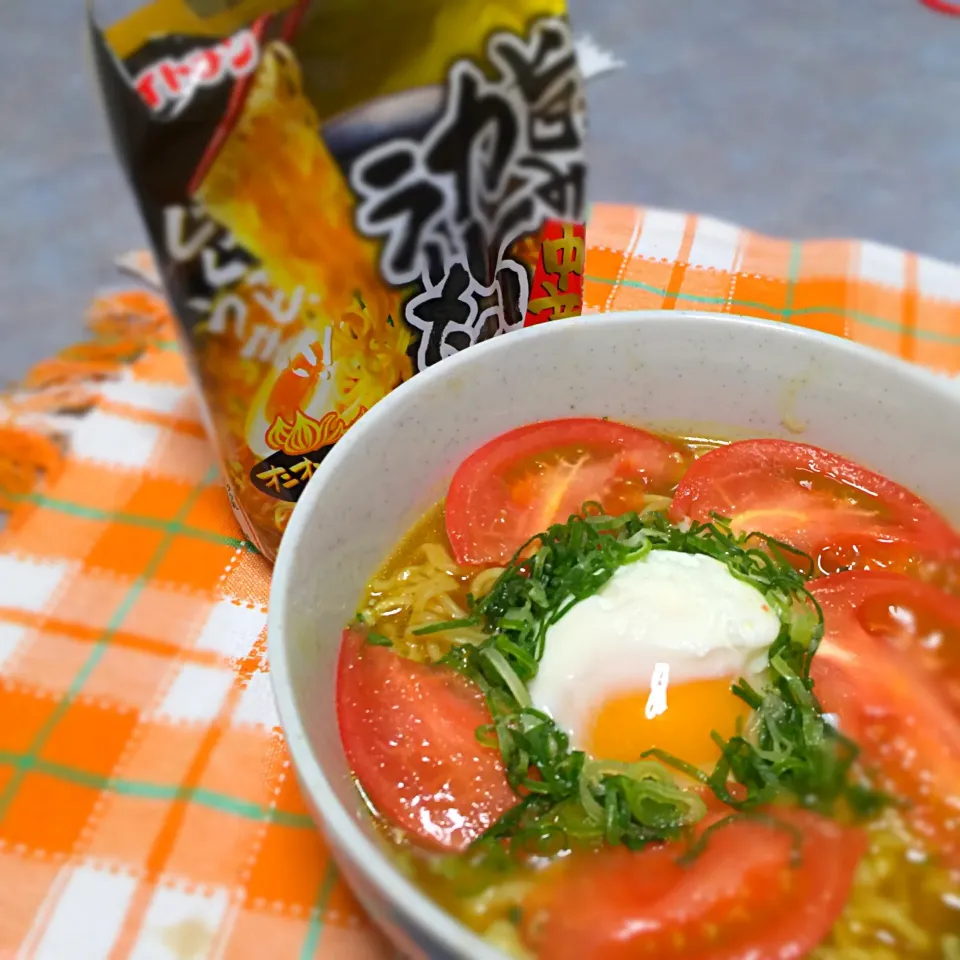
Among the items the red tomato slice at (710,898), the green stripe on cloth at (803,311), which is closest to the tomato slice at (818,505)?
the red tomato slice at (710,898)

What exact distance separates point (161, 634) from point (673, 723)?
79 cm

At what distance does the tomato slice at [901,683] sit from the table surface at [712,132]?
119cm

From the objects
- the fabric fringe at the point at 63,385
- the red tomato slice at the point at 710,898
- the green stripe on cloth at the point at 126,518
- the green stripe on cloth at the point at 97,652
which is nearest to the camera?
the red tomato slice at the point at 710,898

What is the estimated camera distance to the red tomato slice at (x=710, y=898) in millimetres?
864

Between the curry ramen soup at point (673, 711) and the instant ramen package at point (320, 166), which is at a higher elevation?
the instant ramen package at point (320, 166)

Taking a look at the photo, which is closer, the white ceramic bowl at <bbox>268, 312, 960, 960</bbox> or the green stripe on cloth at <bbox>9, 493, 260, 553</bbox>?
the white ceramic bowl at <bbox>268, 312, 960, 960</bbox>

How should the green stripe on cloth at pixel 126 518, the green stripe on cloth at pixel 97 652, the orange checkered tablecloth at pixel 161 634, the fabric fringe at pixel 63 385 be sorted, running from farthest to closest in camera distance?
the fabric fringe at pixel 63 385 < the green stripe on cloth at pixel 126 518 < the green stripe on cloth at pixel 97 652 < the orange checkered tablecloth at pixel 161 634

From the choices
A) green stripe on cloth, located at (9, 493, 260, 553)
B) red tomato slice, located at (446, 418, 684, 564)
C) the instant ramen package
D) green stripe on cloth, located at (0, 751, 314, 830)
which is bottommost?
green stripe on cloth, located at (0, 751, 314, 830)

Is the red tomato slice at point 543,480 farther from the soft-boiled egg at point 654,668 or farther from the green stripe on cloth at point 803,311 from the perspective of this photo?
the green stripe on cloth at point 803,311

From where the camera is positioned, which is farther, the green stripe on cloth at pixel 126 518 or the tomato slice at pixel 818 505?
the green stripe on cloth at pixel 126 518

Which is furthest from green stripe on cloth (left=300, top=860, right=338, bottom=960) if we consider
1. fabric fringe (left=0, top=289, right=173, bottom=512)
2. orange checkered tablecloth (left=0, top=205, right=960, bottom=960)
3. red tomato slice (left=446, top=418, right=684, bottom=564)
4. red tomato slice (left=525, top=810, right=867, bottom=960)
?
fabric fringe (left=0, top=289, right=173, bottom=512)

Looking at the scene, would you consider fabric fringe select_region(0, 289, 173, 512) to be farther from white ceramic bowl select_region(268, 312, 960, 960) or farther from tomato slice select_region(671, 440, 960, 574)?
tomato slice select_region(671, 440, 960, 574)

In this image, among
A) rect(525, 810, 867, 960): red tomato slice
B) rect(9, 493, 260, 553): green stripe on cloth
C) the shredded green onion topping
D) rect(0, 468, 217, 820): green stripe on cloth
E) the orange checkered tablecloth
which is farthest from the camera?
rect(9, 493, 260, 553): green stripe on cloth

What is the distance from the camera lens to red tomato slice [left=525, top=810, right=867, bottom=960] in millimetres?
864
